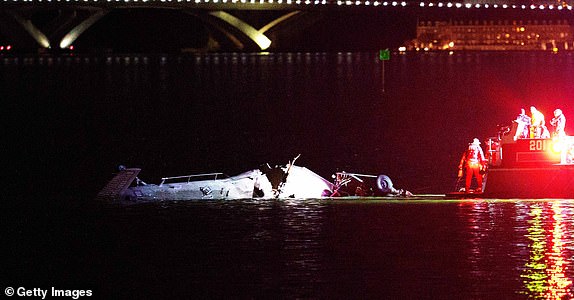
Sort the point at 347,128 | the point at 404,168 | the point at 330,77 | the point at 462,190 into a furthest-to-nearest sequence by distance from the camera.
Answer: the point at 330,77 → the point at 347,128 → the point at 404,168 → the point at 462,190

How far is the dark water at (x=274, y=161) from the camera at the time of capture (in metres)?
20.0

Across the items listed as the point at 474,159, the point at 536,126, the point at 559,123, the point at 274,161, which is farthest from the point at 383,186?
the point at 274,161

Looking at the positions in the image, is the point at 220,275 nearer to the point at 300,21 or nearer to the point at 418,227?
the point at 418,227

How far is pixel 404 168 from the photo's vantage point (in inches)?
2381

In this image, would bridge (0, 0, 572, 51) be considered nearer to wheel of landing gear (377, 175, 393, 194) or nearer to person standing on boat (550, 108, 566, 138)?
wheel of landing gear (377, 175, 393, 194)

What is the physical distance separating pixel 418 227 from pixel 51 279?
415 inches

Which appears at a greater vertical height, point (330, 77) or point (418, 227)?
point (330, 77)

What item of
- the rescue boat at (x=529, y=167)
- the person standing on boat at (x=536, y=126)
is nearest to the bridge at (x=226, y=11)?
the rescue boat at (x=529, y=167)

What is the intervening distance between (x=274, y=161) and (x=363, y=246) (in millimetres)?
42770

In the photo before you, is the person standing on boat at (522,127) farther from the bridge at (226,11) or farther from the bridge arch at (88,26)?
the bridge arch at (88,26)

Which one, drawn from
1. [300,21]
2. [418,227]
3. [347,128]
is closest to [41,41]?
[300,21]

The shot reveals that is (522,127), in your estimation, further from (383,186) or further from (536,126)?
(383,186)

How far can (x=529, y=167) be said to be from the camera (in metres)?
31.8

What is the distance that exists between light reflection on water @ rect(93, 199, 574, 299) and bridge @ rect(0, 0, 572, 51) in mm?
84180
